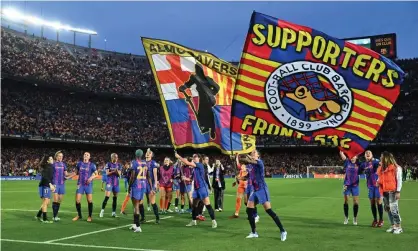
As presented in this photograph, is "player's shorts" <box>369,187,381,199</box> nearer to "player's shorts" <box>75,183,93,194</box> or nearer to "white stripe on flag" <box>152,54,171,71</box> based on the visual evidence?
"white stripe on flag" <box>152,54,171,71</box>

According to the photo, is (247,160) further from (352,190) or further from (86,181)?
(86,181)

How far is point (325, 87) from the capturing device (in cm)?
821

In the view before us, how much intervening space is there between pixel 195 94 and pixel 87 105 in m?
60.1

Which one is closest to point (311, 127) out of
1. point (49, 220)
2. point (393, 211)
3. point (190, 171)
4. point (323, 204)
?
point (393, 211)

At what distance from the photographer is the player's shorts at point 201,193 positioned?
13.0 m

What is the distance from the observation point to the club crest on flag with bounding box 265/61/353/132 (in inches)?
320

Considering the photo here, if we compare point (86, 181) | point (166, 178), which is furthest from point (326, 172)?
point (86, 181)

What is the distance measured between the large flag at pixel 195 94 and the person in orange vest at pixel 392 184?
13.7ft

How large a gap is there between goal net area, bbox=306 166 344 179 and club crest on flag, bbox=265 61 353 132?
49.2 m

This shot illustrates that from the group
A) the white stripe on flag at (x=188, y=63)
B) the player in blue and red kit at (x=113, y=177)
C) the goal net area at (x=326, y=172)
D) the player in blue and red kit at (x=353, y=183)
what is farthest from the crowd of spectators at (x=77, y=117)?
the player in blue and red kit at (x=353, y=183)

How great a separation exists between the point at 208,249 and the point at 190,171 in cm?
619

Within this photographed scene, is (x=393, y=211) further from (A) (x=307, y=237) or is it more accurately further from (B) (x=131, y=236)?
(B) (x=131, y=236)

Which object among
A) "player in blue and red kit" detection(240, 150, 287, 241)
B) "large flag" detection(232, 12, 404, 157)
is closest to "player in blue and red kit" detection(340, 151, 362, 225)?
"player in blue and red kit" detection(240, 150, 287, 241)

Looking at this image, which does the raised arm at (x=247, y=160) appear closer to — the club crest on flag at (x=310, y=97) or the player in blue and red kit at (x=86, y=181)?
the club crest on flag at (x=310, y=97)
